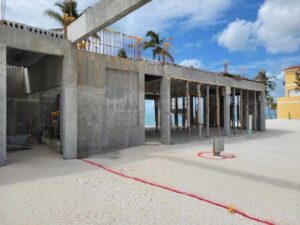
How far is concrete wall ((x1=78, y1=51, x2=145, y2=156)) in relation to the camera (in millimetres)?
8812

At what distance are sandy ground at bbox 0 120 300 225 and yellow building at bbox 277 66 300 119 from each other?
32.1 m

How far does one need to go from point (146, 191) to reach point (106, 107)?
17.4 ft

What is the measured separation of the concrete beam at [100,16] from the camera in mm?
5930

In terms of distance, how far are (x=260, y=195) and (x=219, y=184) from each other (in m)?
0.93

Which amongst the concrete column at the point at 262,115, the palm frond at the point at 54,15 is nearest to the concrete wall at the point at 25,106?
the palm frond at the point at 54,15

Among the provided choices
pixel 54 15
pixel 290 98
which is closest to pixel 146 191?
pixel 54 15

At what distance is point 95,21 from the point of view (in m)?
6.98

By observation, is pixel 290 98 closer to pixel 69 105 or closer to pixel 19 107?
pixel 69 105

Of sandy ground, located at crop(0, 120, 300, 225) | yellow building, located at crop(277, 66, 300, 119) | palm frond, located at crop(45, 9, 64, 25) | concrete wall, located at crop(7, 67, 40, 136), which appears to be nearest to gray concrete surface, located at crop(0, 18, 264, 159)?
concrete wall, located at crop(7, 67, 40, 136)

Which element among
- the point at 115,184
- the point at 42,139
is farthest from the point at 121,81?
the point at 115,184

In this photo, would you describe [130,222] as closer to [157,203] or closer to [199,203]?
[157,203]

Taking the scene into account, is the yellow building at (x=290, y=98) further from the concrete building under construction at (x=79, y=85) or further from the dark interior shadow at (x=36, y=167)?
the dark interior shadow at (x=36, y=167)

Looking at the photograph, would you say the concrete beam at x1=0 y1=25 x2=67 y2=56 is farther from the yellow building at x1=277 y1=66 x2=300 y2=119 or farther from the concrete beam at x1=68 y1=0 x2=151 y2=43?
the yellow building at x1=277 y1=66 x2=300 y2=119

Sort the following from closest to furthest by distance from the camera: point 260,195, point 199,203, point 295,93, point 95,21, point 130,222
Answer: point 130,222 → point 199,203 → point 260,195 → point 95,21 → point 295,93
